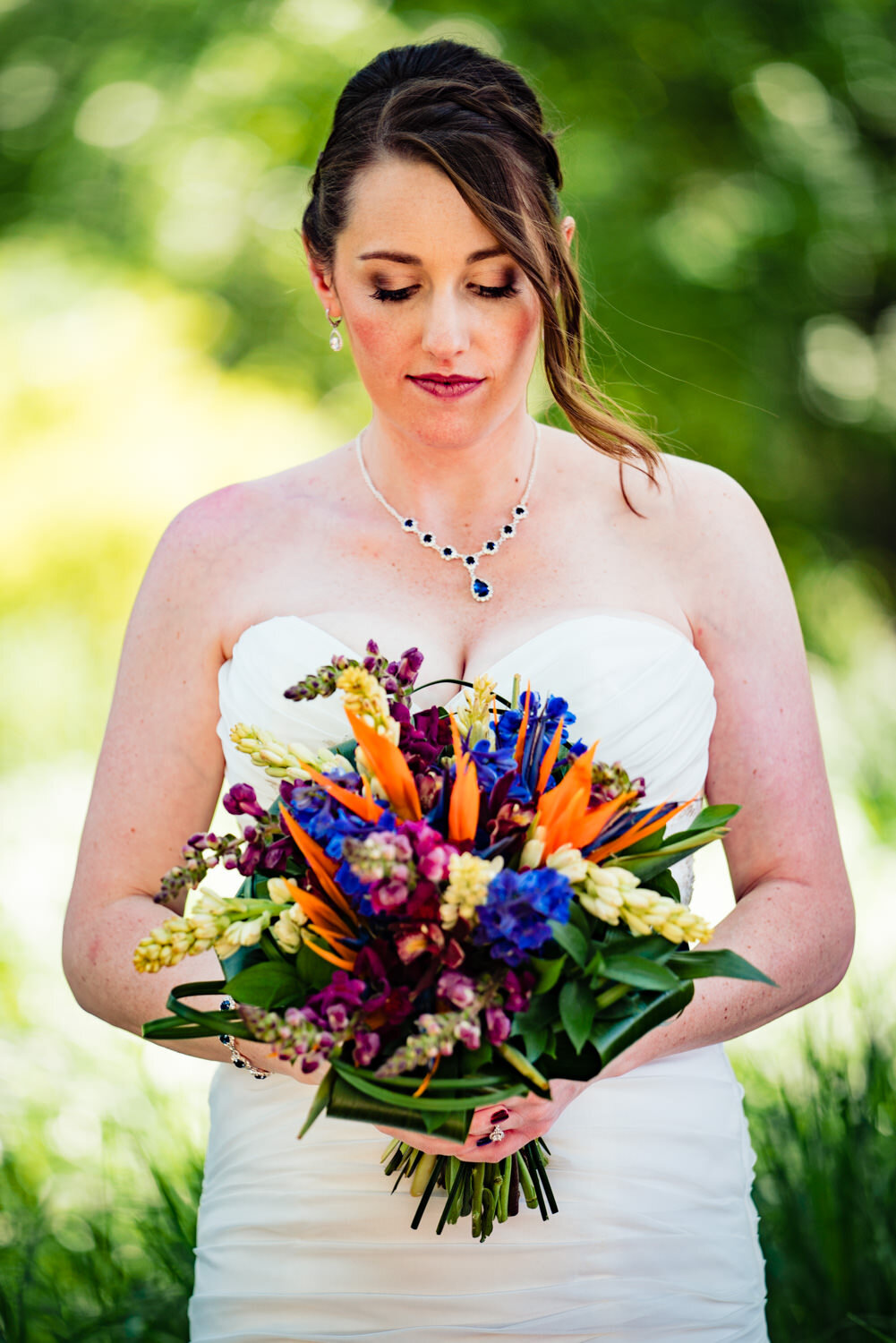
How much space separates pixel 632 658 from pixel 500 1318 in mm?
1080

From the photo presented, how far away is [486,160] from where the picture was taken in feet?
6.89

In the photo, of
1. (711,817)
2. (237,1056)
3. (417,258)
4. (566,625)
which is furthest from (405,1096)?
(417,258)

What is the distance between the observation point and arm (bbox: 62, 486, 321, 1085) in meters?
2.24

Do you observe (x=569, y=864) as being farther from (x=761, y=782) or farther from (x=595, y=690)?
(x=761, y=782)

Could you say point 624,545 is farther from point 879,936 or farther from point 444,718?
point 879,936

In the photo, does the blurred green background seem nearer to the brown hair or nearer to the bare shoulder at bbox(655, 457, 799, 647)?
the bare shoulder at bbox(655, 457, 799, 647)

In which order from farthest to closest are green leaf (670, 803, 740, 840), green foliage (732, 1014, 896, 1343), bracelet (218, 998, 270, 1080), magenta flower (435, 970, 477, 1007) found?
green foliage (732, 1014, 896, 1343) → bracelet (218, 998, 270, 1080) → green leaf (670, 803, 740, 840) → magenta flower (435, 970, 477, 1007)

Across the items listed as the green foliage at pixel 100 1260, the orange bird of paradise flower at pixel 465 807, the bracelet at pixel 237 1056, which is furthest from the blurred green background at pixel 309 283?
the orange bird of paradise flower at pixel 465 807

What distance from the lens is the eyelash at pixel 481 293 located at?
6.96ft

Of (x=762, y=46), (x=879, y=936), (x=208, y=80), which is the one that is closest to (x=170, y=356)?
(x=208, y=80)

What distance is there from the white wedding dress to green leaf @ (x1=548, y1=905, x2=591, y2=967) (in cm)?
76

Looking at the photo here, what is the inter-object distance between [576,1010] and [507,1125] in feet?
1.27

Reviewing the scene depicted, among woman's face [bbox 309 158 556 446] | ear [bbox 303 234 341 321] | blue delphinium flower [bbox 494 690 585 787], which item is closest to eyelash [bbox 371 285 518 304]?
woman's face [bbox 309 158 556 446]

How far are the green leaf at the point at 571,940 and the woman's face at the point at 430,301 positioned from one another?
109 cm
